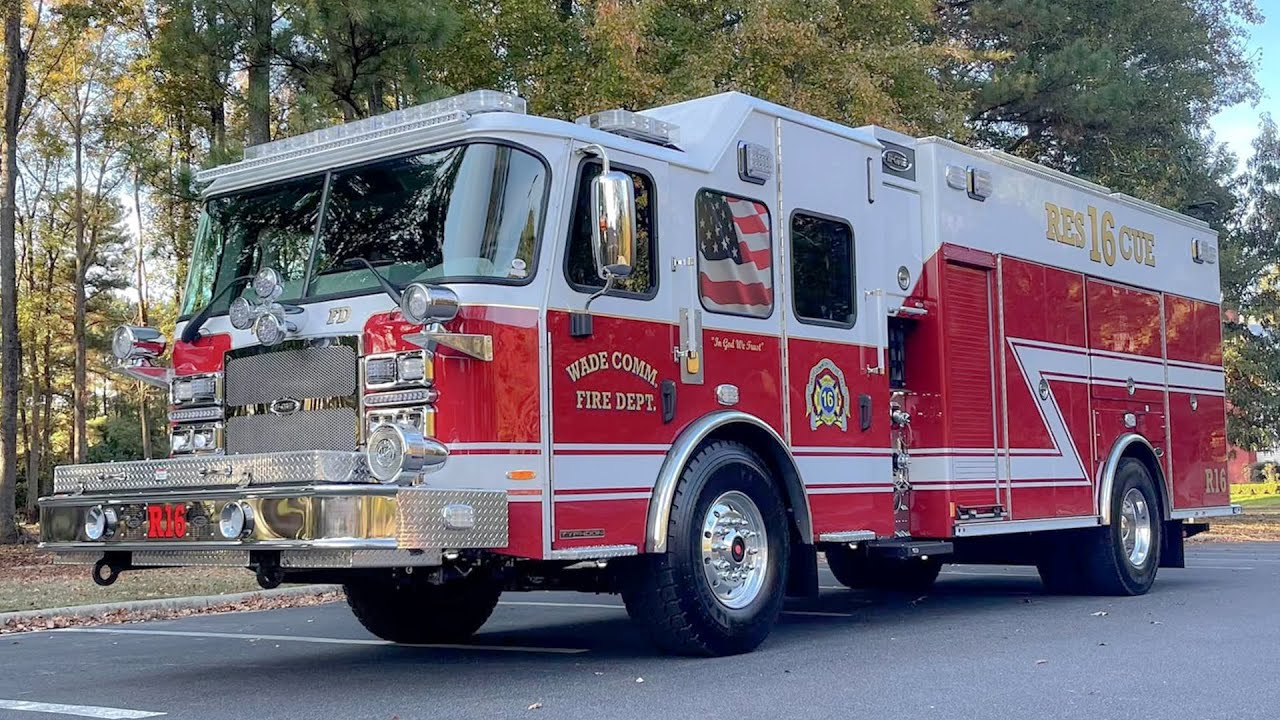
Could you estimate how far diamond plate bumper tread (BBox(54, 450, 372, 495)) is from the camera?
243 inches

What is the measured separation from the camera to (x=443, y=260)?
269 inches

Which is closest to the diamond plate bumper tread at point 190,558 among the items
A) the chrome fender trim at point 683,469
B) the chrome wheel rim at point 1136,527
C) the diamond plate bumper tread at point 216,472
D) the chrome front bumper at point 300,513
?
the chrome front bumper at point 300,513

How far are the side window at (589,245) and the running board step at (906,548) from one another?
263cm

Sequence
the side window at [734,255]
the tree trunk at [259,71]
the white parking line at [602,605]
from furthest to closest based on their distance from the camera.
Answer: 1. the tree trunk at [259,71]
2. the white parking line at [602,605]
3. the side window at [734,255]

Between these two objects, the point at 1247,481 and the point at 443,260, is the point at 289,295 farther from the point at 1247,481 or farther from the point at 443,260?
the point at 1247,481

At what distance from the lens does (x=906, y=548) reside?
9070 millimetres

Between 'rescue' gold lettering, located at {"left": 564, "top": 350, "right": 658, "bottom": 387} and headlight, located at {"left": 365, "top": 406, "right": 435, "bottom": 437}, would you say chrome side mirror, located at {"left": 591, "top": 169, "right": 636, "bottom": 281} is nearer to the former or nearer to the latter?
'rescue' gold lettering, located at {"left": 564, "top": 350, "right": 658, "bottom": 387}

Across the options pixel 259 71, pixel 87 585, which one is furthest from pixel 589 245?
pixel 87 585

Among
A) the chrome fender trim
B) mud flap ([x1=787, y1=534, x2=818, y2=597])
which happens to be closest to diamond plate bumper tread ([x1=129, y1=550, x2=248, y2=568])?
the chrome fender trim

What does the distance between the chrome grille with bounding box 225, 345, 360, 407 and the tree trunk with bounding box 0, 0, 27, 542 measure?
14918 mm

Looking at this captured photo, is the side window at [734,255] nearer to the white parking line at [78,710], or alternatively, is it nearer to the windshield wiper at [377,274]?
the windshield wiper at [377,274]

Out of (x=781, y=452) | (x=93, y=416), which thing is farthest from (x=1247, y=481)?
(x=781, y=452)

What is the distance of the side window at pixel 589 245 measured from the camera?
23.3 feet

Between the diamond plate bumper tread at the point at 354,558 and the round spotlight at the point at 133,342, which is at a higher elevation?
the round spotlight at the point at 133,342
